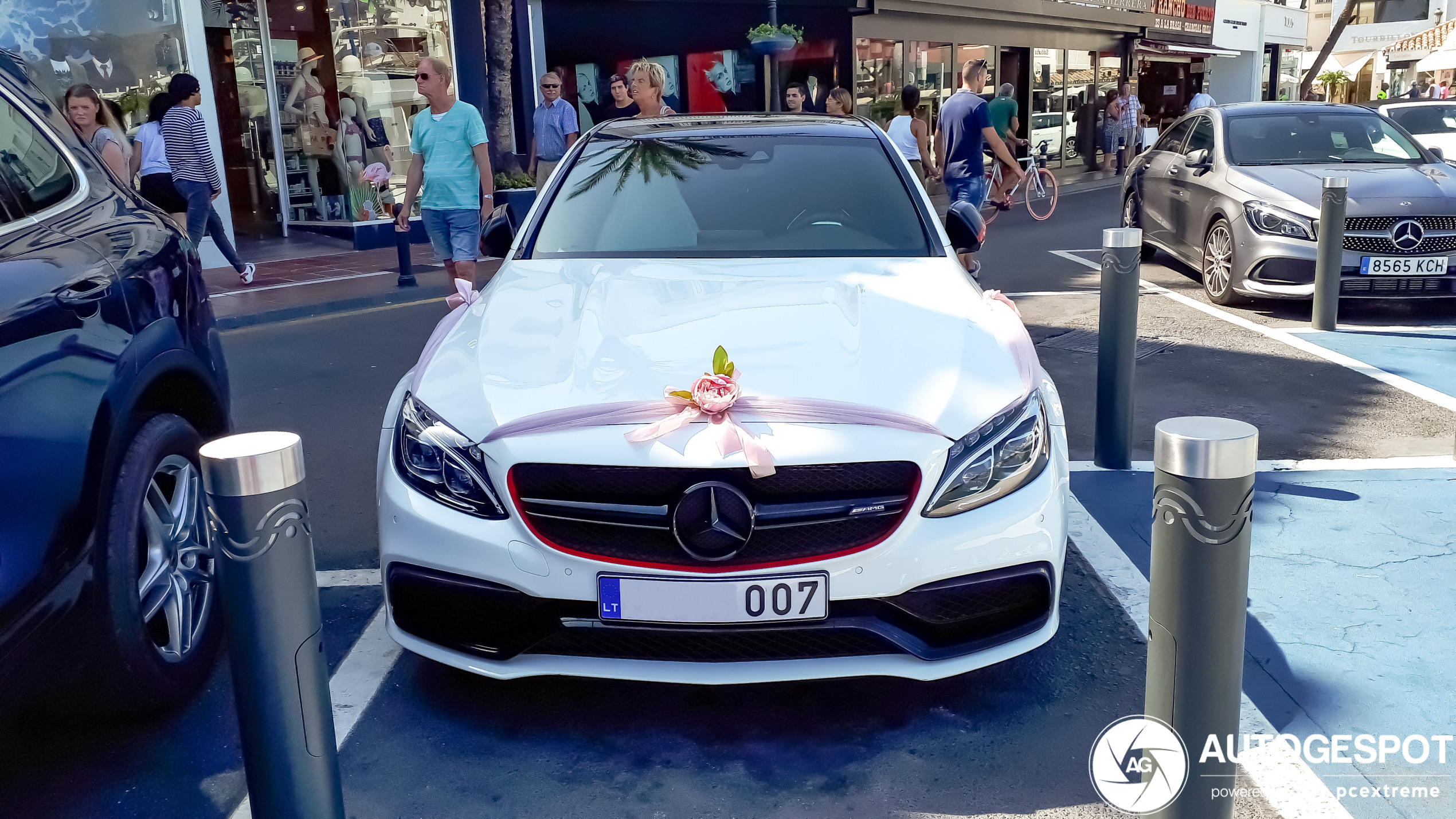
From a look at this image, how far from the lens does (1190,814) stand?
2.28 metres

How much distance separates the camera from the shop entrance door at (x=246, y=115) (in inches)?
579

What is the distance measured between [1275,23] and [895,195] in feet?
158

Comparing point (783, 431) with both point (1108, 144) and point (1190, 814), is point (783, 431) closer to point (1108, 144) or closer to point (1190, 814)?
point (1190, 814)

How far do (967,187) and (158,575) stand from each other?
25.9 ft

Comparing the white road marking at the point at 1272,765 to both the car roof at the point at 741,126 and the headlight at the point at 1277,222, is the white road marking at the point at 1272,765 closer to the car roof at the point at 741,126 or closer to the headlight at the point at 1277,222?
the car roof at the point at 741,126

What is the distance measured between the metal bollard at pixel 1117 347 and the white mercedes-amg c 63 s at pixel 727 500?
165cm

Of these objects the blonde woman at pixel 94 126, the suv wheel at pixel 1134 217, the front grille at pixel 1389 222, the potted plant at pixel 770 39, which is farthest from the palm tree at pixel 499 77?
the front grille at pixel 1389 222

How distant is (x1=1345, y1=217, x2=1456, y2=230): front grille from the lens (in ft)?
26.2

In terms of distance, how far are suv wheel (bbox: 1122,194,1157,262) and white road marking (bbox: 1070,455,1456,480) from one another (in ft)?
20.8

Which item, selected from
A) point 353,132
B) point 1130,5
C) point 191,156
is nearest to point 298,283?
point 191,156

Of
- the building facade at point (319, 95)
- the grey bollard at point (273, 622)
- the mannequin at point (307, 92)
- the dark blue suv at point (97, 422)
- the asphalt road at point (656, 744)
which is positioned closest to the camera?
the grey bollard at point (273, 622)

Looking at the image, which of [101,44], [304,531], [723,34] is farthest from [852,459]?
[723,34]

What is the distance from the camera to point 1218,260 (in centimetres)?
910

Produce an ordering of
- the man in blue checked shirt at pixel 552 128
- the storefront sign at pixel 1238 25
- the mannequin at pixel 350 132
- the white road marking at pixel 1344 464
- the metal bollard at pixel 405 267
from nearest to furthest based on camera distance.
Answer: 1. the white road marking at pixel 1344 464
2. the metal bollard at pixel 405 267
3. the man in blue checked shirt at pixel 552 128
4. the mannequin at pixel 350 132
5. the storefront sign at pixel 1238 25
